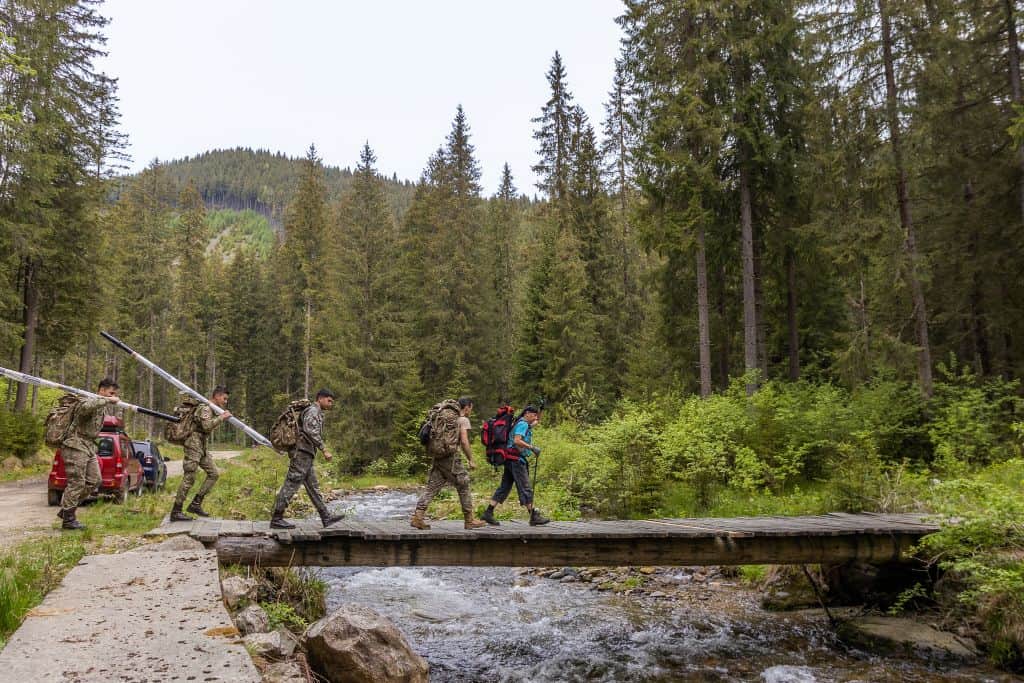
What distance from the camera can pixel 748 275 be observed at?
21.0m

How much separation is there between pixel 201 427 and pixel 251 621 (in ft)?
14.6

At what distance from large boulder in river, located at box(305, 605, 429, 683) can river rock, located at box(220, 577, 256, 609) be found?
112 centimetres

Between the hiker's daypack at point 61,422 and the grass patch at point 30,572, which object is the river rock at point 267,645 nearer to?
the grass patch at point 30,572

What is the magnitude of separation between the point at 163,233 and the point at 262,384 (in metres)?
17.2

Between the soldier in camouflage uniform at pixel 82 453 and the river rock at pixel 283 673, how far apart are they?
6620 millimetres

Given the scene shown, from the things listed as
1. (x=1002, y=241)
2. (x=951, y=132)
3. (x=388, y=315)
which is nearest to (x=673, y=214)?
(x=951, y=132)

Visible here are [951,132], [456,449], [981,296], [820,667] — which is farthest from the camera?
[981,296]

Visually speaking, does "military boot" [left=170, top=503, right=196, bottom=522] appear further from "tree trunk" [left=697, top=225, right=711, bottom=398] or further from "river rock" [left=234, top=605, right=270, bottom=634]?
"tree trunk" [left=697, top=225, right=711, bottom=398]

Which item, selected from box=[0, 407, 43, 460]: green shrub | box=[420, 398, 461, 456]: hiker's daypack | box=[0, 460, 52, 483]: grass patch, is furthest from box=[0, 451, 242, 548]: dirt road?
box=[420, 398, 461, 456]: hiker's daypack

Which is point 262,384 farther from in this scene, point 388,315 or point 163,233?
point 388,315

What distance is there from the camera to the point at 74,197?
1062 inches

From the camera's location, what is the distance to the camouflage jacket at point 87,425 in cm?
995

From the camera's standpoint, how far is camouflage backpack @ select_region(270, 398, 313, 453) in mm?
9227

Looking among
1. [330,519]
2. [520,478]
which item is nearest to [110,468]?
[330,519]
